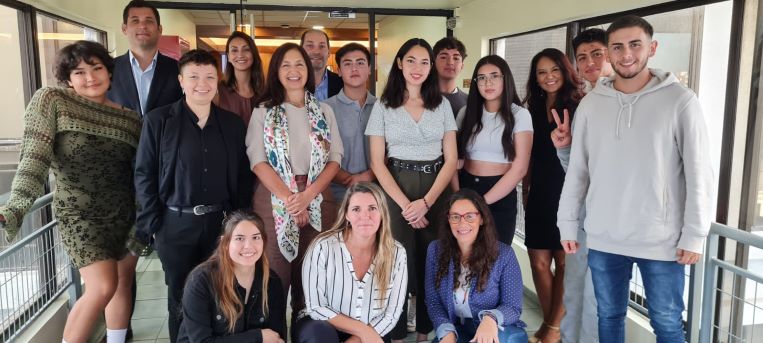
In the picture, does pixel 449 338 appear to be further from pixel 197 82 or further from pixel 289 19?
pixel 289 19

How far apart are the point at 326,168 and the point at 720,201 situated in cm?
190

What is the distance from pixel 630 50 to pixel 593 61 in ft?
2.80

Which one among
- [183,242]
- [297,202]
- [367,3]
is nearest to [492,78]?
[297,202]

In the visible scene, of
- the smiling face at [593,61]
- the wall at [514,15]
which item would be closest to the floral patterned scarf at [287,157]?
the smiling face at [593,61]

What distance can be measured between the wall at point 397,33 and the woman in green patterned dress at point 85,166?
13.2ft

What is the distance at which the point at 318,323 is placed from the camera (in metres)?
2.26

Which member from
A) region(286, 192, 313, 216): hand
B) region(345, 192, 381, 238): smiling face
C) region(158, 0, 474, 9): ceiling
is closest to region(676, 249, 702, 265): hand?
region(345, 192, 381, 238): smiling face

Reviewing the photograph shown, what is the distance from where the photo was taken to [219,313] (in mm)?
2162

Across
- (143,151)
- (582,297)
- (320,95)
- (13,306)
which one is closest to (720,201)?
(582,297)

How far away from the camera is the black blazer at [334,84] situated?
11.3ft

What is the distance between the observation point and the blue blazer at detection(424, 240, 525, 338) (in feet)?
7.88

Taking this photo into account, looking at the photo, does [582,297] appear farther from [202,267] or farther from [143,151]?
[143,151]

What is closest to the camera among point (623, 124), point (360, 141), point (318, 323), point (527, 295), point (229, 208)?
point (623, 124)

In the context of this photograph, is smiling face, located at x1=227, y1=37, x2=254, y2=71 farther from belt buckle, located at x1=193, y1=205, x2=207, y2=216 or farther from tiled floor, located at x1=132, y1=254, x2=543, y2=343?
tiled floor, located at x1=132, y1=254, x2=543, y2=343
